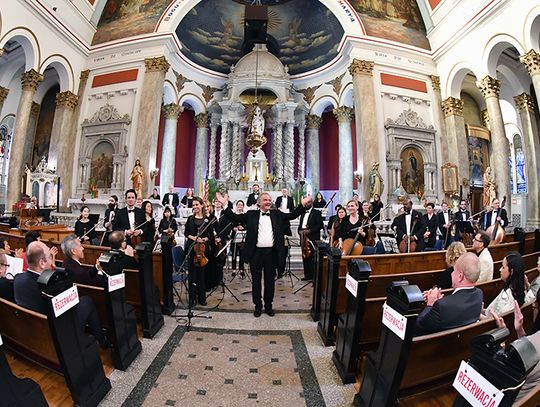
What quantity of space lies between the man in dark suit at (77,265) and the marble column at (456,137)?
13106 millimetres

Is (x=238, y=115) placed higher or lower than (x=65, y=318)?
higher

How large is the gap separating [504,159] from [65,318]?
504 inches

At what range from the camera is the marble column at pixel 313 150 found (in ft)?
54.2

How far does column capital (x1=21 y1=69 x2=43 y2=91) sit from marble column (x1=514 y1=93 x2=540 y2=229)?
18231mm

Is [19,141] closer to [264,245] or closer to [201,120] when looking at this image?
[201,120]

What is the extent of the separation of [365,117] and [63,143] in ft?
40.2

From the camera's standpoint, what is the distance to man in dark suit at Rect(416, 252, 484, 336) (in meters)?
1.91

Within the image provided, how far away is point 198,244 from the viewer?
423 centimetres

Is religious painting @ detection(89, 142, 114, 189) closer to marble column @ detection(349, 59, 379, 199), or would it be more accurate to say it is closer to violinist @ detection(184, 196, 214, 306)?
violinist @ detection(184, 196, 214, 306)

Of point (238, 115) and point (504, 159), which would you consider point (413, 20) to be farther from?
point (238, 115)

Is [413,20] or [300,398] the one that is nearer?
[300,398]

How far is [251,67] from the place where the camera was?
15.7m

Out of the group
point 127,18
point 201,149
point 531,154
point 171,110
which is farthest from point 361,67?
point 127,18

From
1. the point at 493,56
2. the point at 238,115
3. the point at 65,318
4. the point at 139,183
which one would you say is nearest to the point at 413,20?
the point at 493,56
